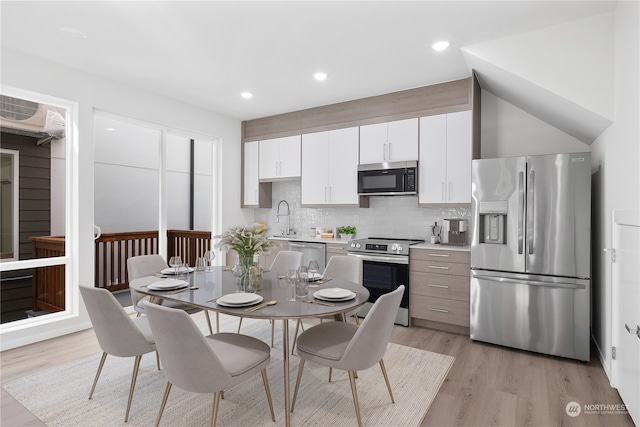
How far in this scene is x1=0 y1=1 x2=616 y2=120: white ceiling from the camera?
2.50 metres

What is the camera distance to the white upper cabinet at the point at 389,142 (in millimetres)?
4117

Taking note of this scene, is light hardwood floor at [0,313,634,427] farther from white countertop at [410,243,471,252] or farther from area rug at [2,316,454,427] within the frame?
white countertop at [410,243,471,252]

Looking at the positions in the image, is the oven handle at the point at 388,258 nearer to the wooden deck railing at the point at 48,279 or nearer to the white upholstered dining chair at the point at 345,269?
the white upholstered dining chair at the point at 345,269

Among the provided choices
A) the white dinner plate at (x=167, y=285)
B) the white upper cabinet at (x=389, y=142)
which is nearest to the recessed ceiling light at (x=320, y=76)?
the white upper cabinet at (x=389, y=142)

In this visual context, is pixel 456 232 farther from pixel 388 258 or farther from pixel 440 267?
pixel 388 258

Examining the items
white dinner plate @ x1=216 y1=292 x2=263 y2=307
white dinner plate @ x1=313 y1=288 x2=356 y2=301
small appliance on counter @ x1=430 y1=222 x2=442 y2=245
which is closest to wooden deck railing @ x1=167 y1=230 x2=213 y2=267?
small appliance on counter @ x1=430 y1=222 x2=442 y2=245

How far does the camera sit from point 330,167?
4.73 metres

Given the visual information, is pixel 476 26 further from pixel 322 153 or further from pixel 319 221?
pixel 319 221

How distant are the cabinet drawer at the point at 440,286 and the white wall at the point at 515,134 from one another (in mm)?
1486

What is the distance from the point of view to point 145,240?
518 centimetres

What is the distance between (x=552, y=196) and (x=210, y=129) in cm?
420

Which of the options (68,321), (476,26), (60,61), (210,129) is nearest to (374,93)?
(476,26)

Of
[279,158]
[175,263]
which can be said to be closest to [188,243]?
[279,158]

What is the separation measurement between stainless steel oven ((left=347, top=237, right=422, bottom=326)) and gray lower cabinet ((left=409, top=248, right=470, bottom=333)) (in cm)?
7
